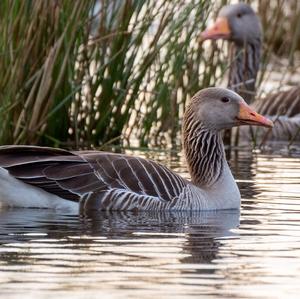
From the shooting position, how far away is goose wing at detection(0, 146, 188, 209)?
10773 mm

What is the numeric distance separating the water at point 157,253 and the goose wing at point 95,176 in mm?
235

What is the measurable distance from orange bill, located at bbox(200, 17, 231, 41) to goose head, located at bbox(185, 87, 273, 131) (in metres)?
5.03

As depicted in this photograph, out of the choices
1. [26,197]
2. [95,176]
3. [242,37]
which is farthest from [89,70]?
[242,37]

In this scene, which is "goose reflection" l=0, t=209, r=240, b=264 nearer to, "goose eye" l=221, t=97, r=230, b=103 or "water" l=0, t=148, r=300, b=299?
→ "water" l=0, t=148, r=300, b=299

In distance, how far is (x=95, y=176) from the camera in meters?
11.0

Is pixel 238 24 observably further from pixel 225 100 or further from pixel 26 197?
pixel 26 197

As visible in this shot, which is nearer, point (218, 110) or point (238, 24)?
point (218, 110)

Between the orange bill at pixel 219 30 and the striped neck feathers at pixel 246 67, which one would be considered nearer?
the orange bill at pixel 219 30

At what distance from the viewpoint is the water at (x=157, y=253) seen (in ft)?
24.5

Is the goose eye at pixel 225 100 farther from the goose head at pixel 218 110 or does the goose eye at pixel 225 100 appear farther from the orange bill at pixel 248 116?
the orange bill at pixel 248 116

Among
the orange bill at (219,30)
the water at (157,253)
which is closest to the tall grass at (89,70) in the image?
the orange bill at (219,30)

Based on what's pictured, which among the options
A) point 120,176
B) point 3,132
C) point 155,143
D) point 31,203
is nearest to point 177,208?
point 120,176

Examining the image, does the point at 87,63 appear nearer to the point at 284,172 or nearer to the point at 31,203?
the point at 284,172

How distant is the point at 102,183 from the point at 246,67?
6.73 m
